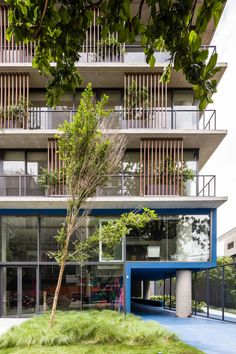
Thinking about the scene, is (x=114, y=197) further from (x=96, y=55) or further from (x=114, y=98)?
(x=96, y=55)

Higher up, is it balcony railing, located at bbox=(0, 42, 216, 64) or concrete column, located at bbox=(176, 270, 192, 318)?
balcony railing, located at bbox=(0, 42, 216, 64)

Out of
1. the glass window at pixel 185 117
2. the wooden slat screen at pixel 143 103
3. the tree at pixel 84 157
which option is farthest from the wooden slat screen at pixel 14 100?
the glass window at pixel 185 117

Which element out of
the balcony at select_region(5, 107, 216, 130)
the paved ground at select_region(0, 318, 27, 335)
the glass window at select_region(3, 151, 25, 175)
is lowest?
the paved ground at select_region(0, 318, 27, 335)

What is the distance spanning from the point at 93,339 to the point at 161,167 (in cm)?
944

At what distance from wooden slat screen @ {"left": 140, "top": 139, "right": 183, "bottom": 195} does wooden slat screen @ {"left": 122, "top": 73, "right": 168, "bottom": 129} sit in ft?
2.95

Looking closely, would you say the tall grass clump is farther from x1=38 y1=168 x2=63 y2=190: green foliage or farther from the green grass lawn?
x1=38 y1=168 x2=63 y2=190: green foliage

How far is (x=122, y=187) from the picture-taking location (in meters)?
18.6

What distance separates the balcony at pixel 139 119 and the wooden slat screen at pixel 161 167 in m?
0.83

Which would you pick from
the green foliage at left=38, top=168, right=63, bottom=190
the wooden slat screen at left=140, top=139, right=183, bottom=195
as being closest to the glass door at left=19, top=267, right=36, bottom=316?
the green foliage at left=38, top=168, right=63, bottom=190

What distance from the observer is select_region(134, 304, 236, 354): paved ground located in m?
10.8

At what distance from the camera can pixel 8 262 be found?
18484 millimetres

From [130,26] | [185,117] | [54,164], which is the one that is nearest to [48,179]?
[54,164]

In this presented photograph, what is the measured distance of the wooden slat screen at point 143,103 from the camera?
61.9 feet

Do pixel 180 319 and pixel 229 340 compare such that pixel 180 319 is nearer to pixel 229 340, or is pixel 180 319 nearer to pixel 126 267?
pixel 126 267
